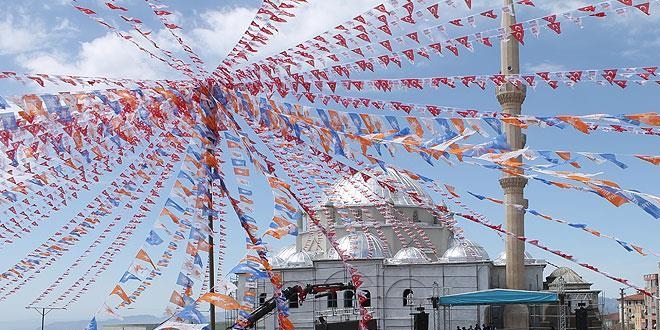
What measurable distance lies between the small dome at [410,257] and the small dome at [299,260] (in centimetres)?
497

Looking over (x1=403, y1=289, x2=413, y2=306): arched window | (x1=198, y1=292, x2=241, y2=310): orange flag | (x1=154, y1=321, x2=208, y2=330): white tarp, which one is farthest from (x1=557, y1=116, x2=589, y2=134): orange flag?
(x1=403, y1=289, x2=413, y2=306): arched window

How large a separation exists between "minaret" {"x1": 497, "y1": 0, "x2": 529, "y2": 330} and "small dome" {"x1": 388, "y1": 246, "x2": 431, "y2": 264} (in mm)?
6242

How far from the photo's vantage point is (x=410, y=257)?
1727 inches

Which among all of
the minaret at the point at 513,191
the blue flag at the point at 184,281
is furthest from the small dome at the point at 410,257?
the blue flag at the point at 184,281

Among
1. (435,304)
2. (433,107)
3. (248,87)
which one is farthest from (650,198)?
(435,304)

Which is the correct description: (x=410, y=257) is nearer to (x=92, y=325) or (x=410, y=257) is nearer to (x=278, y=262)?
(x=278, y=262)

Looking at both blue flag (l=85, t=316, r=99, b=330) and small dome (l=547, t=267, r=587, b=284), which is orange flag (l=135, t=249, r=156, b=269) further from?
small dome (l=547, t=267, r=587, b=284)

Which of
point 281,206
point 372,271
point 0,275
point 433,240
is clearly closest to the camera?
point 281,206

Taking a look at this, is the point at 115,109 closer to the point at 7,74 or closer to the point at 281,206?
the point at 7,74

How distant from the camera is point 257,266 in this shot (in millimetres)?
9633

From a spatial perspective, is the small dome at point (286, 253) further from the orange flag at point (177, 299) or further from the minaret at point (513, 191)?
the orange flag at point (177, 299)

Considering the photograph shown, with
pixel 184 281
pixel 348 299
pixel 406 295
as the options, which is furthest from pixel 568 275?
pixel 184 281

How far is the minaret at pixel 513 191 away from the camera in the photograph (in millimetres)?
34375

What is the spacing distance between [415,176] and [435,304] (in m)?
23.6
